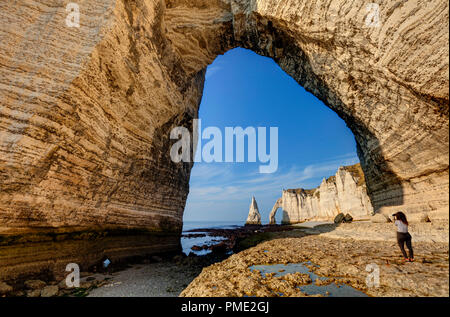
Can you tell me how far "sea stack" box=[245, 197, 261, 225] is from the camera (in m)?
69.2

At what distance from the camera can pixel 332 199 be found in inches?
1674

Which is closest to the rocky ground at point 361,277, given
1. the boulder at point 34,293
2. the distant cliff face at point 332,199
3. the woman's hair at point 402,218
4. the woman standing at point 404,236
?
the woman standing at point 404,236

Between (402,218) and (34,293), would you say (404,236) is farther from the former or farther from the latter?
(34,293)

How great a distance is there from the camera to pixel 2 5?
24.4 feet

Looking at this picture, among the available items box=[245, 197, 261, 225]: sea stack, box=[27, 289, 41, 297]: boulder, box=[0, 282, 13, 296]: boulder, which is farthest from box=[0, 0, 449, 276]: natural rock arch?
box=[245, 197, 261, 225]: sea stack

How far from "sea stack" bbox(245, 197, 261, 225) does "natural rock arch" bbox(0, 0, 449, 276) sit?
6148 cm

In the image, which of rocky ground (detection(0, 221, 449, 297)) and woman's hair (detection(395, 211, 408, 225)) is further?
woman's hair (detection(395, 211, 408, 225))

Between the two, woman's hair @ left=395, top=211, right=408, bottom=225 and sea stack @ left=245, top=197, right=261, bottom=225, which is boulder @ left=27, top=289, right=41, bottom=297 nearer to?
woman's hair @ left=395, top=211, right=408, bottom=225

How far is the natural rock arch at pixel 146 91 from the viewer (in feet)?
21.0

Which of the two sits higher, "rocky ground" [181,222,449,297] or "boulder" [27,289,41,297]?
"rocky ground" [181,222,449,297]

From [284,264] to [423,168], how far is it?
614 centimetres

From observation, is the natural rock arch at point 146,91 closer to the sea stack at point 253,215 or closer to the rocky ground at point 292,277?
the rocky ground at point 292,277

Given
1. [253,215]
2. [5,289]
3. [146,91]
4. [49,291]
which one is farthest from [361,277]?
[253,215]
